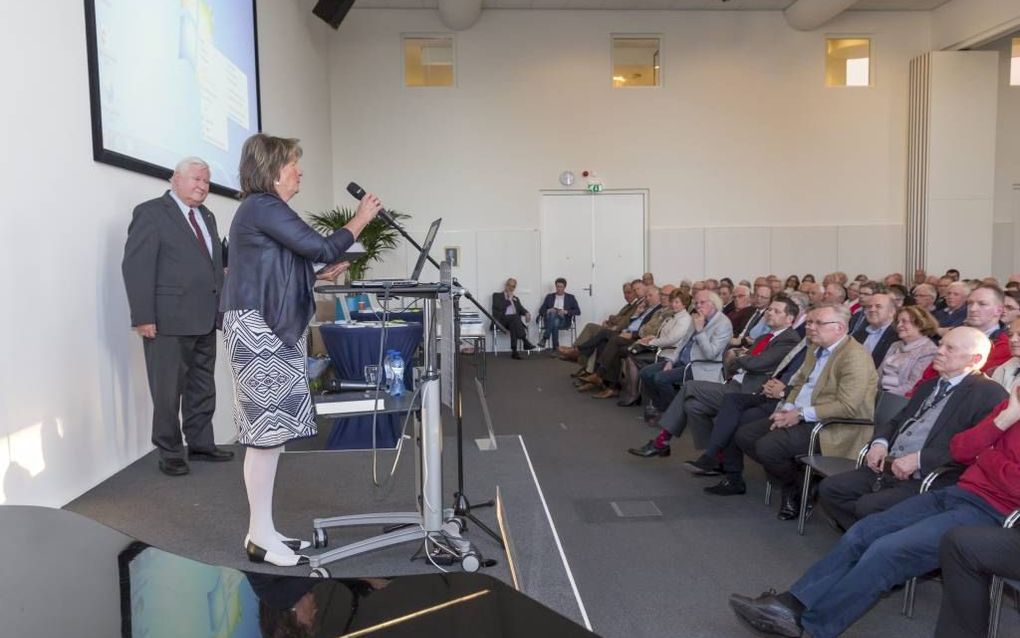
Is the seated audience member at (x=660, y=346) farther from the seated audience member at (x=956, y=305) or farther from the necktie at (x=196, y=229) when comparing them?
the necktie at (x=196, y=229)

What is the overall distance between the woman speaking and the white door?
31.9ft

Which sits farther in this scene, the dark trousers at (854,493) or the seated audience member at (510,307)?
the seated audience member at (510,307)

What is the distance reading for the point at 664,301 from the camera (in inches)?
309

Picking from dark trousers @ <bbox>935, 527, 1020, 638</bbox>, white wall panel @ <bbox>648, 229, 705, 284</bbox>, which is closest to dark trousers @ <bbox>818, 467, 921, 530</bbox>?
dark trousers @ <bbox>935, 527, 1020, 638</bbox>

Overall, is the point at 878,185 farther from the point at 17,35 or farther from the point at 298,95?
the point at 17,35

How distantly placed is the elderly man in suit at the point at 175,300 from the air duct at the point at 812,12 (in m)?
9.90

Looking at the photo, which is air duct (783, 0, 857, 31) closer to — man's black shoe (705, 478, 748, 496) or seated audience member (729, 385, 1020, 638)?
man's black shoe (705, 478, 748, 496)

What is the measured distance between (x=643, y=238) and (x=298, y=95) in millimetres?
5650

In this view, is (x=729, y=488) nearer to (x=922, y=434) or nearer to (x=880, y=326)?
(x=922, y=434)

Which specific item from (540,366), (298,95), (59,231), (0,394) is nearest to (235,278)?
(0,394)

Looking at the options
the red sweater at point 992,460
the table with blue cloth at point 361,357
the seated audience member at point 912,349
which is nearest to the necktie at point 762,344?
the seated audience member at point 912,349

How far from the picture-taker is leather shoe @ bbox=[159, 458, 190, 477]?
3758mm

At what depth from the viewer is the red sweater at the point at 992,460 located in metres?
2.50

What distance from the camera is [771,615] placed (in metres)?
2.58
